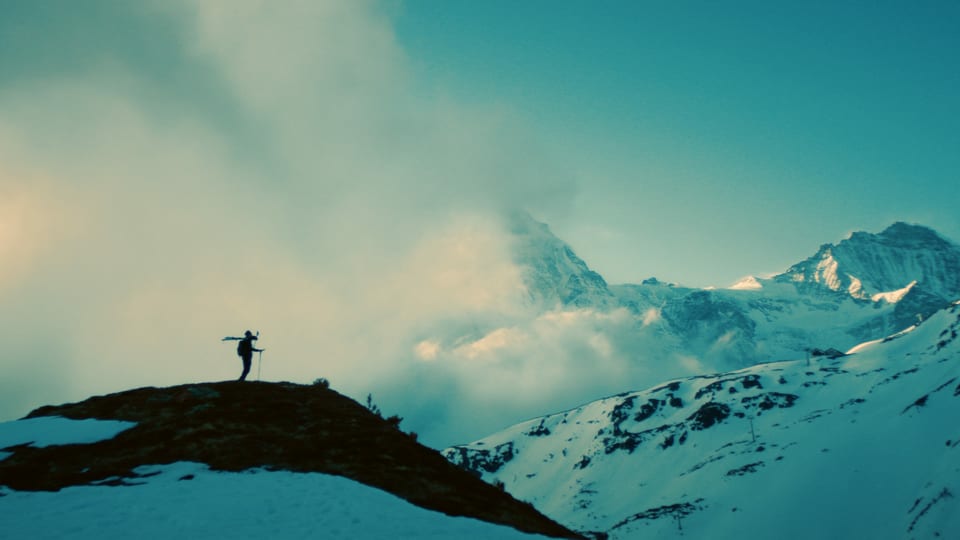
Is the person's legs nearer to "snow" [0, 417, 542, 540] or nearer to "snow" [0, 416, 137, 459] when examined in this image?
"snow" [0, 416, 137, 459]

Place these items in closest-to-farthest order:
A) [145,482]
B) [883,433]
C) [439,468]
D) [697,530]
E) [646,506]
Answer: [145,482]
[439,468]
[697,530]
[883,433]
[646,506]

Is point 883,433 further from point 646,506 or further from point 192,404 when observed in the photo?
point 192,404

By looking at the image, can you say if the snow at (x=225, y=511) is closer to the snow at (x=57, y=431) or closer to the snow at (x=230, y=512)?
the snow at (x=230, y=512)

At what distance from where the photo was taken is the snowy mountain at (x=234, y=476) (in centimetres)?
1912

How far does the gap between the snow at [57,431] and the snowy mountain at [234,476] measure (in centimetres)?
10

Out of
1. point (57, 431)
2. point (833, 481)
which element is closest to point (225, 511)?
point (57, 431)

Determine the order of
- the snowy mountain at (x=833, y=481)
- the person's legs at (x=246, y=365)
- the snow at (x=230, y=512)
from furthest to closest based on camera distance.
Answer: the snowy mountain at (x=833, y=481)
the person's legs at (x=246, y=365)
the snow at (x=230, y=512)

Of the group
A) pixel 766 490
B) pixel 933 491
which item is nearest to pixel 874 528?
pixel 933 491

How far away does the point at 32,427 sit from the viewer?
31.4 m

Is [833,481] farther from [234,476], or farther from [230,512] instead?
[230,512]

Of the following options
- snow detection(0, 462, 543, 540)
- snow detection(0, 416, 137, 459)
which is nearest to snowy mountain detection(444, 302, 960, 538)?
snow detection(0, 462, 543, 540)

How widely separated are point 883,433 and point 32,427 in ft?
605

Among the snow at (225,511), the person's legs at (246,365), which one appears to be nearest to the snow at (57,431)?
the snow at (225,511)

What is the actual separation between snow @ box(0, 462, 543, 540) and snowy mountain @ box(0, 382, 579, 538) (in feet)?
0.21
